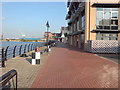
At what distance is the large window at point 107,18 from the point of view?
66.3 ft

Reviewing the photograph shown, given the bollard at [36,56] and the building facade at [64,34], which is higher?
the building facade at [64,34]

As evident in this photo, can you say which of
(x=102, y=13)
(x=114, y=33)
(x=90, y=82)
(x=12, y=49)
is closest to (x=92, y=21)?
(x=102, y=13)

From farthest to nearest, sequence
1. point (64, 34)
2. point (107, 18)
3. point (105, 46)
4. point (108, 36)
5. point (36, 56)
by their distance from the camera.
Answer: point (64, 34) → point (108, 36) → point (107, 18) → point (105, 46) → point (36, 56)

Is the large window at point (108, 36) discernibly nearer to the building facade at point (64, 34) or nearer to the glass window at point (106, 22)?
the glass window at point (106, 22)

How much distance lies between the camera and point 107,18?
20.3 meters

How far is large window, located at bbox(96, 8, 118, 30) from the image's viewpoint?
795 inches

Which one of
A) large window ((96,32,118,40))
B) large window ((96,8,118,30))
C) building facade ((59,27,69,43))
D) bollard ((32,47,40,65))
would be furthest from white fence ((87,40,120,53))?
building facade ((59,27,69,43))

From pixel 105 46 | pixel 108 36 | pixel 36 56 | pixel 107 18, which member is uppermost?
pixel 107 18

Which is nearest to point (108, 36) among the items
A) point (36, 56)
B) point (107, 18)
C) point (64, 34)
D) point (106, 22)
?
point (106, 22)

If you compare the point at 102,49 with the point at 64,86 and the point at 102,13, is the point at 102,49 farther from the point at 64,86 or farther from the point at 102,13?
the point at 64,86

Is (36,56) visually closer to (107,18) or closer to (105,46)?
(105,46)

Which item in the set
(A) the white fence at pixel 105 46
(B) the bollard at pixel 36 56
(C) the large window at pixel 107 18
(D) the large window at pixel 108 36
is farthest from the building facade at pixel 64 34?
(B) the bollard at pixel 36 56

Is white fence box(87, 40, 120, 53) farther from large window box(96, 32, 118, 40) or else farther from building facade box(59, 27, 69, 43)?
building facade box(59, 27, 69, 43)

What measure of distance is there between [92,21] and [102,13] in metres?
1.78
